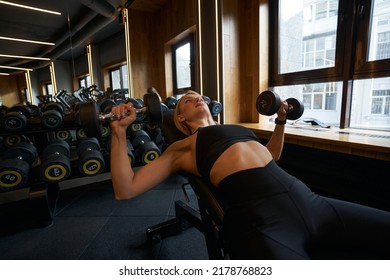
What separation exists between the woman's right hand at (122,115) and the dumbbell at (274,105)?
861mm

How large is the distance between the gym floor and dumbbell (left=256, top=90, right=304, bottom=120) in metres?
1.00

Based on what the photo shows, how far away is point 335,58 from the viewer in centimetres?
201

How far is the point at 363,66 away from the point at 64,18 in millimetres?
3689

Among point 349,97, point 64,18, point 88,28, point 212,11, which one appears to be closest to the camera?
point 349,97

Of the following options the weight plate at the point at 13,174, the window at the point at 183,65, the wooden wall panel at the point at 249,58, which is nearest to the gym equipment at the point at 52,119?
the weight plate at the point at 13,174

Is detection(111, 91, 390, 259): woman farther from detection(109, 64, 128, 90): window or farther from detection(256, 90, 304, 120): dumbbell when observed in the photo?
detection(109, 64, 128, 90): window

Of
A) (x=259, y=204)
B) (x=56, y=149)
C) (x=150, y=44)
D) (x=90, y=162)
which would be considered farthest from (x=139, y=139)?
(x=150, y=44)

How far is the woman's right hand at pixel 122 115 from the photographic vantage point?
95 centimetres

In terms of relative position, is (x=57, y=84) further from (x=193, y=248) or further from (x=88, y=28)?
(x=193, y=248)

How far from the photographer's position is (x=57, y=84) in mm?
3289

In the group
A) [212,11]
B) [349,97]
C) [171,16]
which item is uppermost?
[171,16]

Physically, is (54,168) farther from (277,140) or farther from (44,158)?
(277,140)
